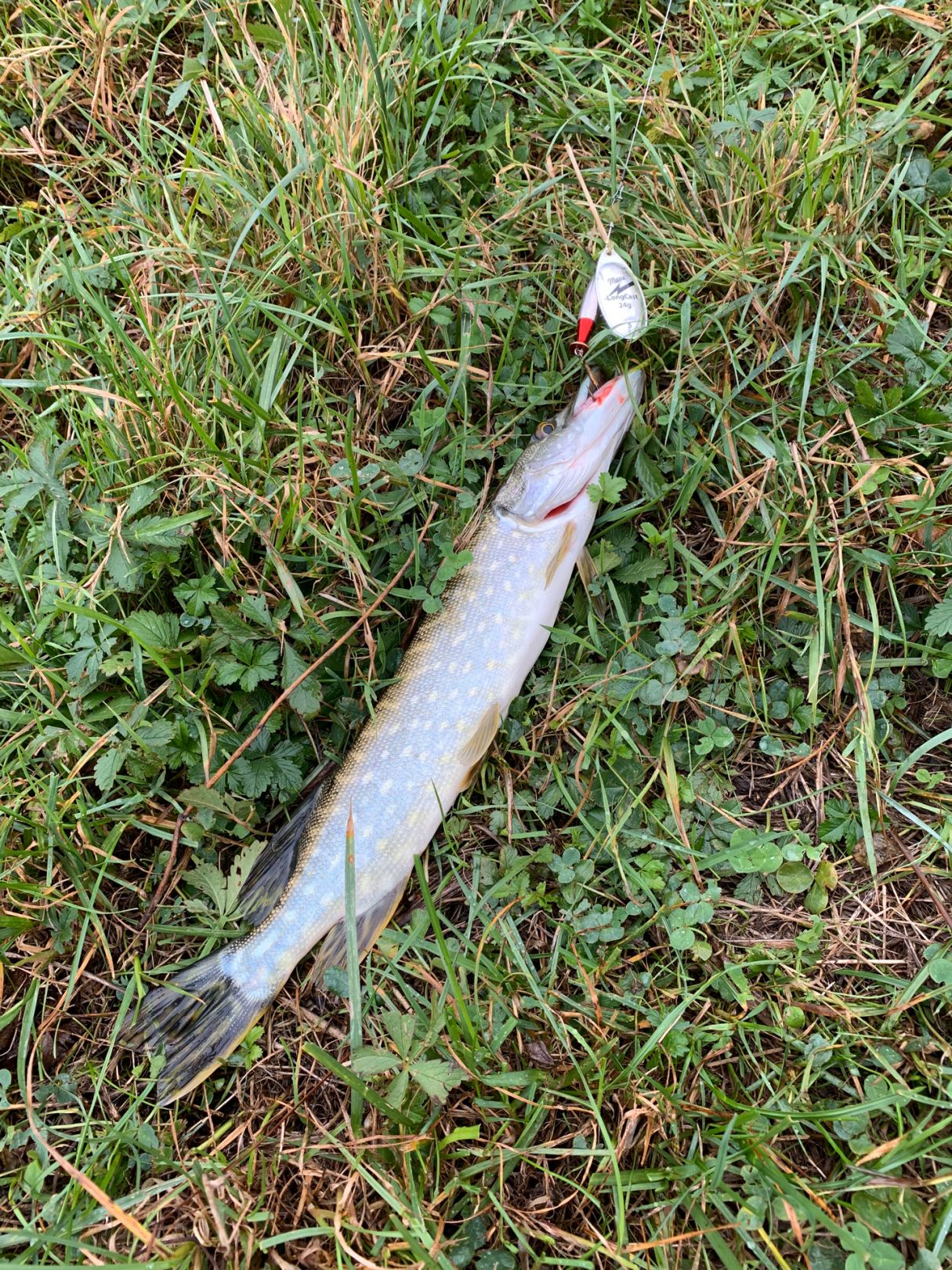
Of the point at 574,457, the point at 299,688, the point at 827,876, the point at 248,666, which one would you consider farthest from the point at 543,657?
the point at 827,876

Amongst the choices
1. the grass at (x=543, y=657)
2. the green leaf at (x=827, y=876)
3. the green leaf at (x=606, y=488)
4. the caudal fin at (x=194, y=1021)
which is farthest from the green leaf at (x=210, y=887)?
the green leaf at (x=827, y=876)

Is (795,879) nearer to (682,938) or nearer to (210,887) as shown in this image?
(682,938)

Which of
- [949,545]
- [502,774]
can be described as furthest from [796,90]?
[502,774]

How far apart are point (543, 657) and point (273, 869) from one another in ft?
3.35

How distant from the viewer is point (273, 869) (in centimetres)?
234

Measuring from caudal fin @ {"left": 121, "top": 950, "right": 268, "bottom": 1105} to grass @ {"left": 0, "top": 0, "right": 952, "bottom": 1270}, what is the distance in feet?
0.23

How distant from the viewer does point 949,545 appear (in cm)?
226

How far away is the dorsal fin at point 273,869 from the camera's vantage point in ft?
7.59

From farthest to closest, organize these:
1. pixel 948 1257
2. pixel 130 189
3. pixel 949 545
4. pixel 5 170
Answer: pixel 5 170 → pixel 130 189 → pixel 949 545 → pixel 948 1257

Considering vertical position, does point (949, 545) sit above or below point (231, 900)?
above

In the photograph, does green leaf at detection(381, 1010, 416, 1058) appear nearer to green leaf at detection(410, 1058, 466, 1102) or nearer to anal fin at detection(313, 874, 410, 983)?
green leaf at detection(410, 1058, 466, 1102)

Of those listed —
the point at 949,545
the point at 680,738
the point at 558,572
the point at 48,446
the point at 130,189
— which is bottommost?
the point at 680,738

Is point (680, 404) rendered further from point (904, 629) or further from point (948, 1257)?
point (948, 1257)

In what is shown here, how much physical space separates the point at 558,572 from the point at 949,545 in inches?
43.6
